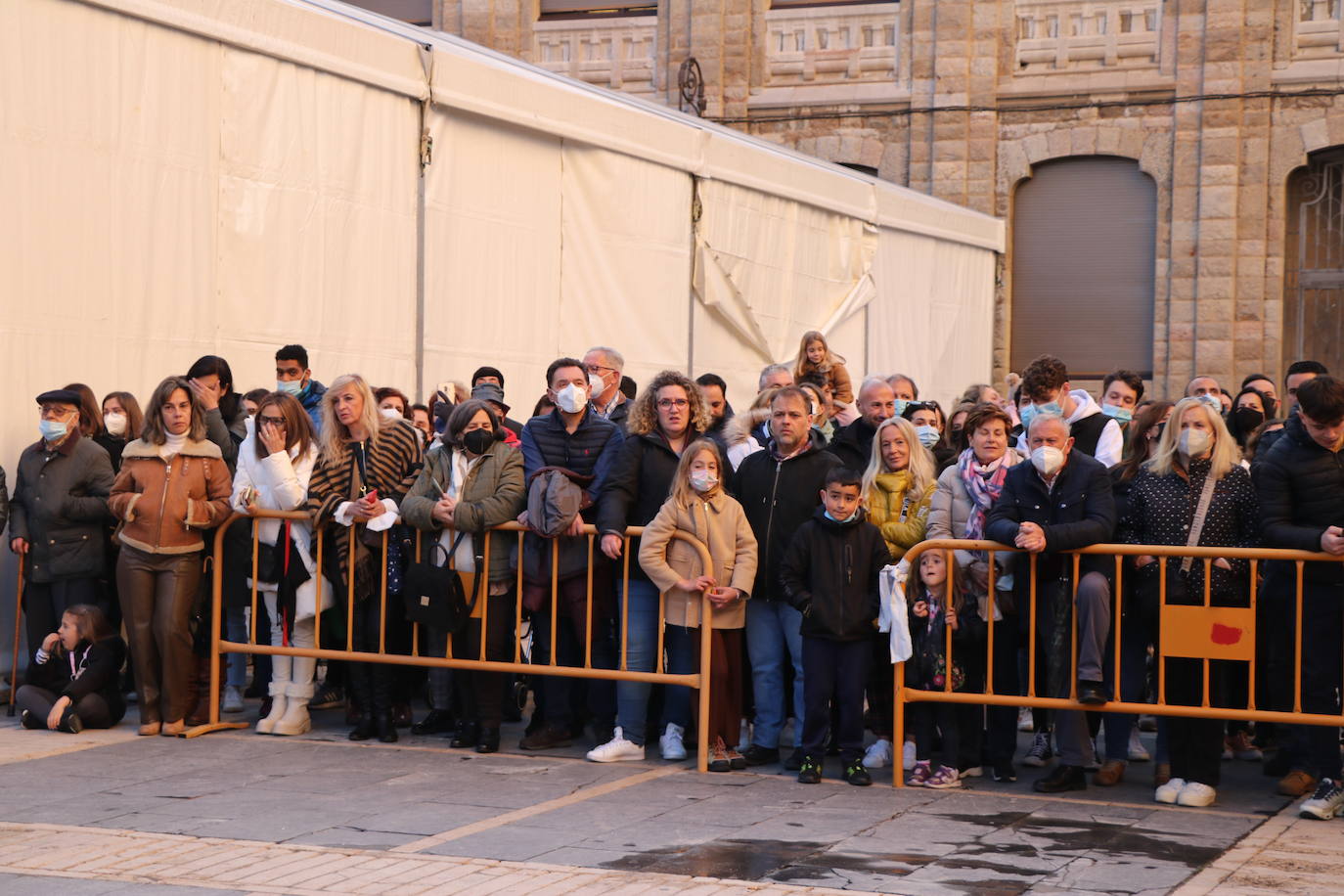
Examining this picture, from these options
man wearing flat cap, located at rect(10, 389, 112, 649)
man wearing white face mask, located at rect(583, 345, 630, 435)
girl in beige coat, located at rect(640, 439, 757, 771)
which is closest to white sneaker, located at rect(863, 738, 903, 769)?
girl in beige coat, located at rect(640, 439, 757, 771)

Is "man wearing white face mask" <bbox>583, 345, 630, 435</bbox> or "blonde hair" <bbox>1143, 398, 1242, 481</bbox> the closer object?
"blonde hair" <bbox>1143, 398, 1242, 481</bbox>

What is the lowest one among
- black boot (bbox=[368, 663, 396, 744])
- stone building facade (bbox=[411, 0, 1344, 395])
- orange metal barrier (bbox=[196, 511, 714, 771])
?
black boot (bbox=[368, 663, 396, 744])

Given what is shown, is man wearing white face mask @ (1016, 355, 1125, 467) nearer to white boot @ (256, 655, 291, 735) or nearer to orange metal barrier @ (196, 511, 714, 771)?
orange metal barrier @ (196, 511, 714, 771)

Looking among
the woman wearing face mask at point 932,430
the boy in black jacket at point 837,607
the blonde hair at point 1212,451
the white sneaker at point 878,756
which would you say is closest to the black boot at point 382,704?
the boy in black jacket at point 837,607

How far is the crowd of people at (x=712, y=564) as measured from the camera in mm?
8172

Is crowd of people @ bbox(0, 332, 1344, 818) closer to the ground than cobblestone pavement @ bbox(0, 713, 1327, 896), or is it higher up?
higher up

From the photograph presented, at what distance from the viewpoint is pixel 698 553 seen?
28.6ft

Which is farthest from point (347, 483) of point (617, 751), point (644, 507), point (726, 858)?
point (726, 858)

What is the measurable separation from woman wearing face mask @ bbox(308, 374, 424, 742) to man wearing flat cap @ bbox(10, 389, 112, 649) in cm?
128

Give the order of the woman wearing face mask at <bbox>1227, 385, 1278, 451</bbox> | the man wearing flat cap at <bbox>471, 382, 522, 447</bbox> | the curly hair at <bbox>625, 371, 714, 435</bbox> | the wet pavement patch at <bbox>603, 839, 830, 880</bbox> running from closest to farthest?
1. the wet pavement patch at <bbox>603, 839, 830, 880</bbox>
2. the curly hair at <bbox>625, 371, 714, 435</bbox>
3. the man wearing flat cap at <bbox>471, 382, 522, 447</bbox>
4. the woman wearing face mask at <bbox>1227, 385, 1278, 451</bbox>

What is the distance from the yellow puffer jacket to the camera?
28.7 feet

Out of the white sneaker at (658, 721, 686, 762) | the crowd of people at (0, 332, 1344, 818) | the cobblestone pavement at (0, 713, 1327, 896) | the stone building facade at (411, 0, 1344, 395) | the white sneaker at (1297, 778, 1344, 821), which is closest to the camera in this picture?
the cobblestone pavement at (0, 713, 1327, 896)

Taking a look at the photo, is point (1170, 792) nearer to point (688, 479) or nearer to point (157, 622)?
point (688, 479)

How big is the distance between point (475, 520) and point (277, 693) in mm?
1517
